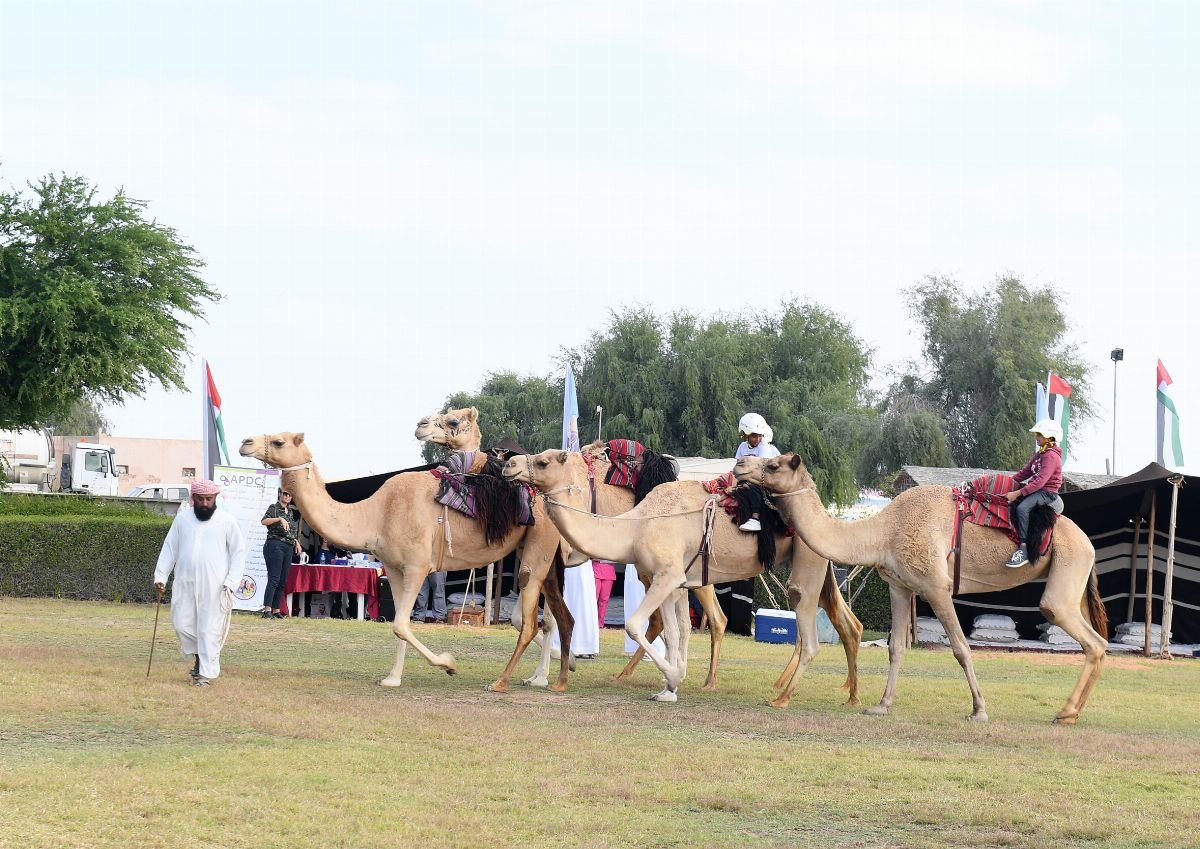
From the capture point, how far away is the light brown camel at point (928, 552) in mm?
12227

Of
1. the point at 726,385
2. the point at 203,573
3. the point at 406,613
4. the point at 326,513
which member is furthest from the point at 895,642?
the point at 726,385

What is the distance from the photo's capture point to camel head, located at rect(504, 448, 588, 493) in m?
12.2

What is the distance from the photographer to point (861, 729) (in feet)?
36.1

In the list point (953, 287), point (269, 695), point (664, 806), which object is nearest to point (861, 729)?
point (664, 806)

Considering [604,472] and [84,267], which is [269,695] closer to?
[604,472]

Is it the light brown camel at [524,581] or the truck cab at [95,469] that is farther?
the truck cab at [95,469]

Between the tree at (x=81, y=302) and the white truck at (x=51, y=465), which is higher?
the tree at (x=81, y=302)

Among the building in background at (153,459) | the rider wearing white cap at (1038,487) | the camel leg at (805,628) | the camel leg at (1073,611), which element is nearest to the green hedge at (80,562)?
the camel leg at (805,628)

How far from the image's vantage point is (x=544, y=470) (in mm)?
12312

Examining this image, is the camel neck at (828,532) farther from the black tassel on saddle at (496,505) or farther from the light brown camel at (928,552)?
the black tassel on saddle at (496,505)

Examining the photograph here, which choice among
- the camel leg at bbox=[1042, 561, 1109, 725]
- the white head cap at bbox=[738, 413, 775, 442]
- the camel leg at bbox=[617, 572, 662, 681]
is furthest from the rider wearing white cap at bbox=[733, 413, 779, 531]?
the camel leg at bbox=[1042, 561, 1109, 725]

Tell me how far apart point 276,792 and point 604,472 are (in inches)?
270

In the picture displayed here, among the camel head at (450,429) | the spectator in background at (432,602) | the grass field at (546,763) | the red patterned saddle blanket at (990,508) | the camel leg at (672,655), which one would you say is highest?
the camel head at (450,429)

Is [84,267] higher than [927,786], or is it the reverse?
[84,267]
